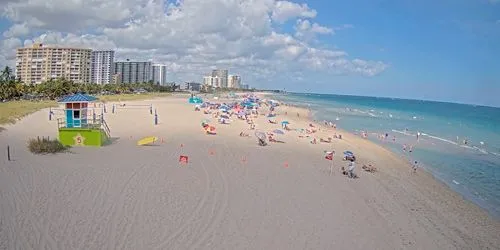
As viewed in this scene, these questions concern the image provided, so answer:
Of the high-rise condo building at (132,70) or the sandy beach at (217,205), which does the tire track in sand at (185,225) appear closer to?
the sandy beach at (217,205)

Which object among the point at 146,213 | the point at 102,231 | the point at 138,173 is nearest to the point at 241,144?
the point at 138,173

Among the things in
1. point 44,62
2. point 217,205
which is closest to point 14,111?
point 217,205

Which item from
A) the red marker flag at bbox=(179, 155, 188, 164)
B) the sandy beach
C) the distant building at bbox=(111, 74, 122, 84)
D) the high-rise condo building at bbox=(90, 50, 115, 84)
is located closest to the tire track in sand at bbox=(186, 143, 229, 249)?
the sandy beach

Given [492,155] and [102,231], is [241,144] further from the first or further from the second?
[492,155]

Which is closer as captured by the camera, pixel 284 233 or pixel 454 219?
pixel 284 233

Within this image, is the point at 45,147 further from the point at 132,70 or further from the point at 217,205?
the point at 132,70

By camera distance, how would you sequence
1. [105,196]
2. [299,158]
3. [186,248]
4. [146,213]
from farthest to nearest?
1. [299,158]
2. [105,196]
3. [146,213]
4. [186,248]
